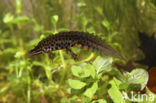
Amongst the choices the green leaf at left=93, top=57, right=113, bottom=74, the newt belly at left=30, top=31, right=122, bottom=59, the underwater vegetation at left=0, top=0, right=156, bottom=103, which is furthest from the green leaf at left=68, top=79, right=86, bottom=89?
the newt belly at left=30, top=31, right=122, bottom=59

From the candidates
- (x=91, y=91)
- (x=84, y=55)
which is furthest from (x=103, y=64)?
(x=84, y=55)

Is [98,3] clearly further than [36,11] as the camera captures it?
No

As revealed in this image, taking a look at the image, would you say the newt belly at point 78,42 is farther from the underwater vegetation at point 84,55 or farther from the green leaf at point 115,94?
the green leaf at point 115,94

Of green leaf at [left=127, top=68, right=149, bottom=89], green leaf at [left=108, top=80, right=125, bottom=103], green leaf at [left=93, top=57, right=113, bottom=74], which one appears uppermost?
green leaf at [left=93, top=57, right=113, bottom=74]

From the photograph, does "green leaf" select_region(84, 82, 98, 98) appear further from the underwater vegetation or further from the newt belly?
the newt belly

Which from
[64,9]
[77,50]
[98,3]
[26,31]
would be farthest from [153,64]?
[26,31]

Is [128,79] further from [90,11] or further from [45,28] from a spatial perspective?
[45,28]

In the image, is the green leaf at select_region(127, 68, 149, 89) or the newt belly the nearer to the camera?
the green leaf at select_region(127, 68, 149, 89)

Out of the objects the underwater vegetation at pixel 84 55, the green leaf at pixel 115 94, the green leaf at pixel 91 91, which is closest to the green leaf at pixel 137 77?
the underwater vegetation at pixel 84 55

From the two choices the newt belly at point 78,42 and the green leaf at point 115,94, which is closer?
the green leaf at point 115,94
